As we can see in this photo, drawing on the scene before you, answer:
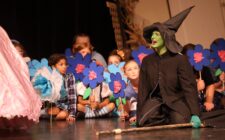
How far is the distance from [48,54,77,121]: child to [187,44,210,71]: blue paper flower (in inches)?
44.5

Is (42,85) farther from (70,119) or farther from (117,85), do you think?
(117,85)

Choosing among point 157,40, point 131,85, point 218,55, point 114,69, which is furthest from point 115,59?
point 157,40

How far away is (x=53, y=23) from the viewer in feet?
19.6

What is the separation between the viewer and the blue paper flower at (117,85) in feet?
12.7

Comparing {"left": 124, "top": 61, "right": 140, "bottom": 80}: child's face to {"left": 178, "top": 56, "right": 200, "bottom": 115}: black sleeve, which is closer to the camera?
{"left": 178, "top": 56, "right": 200, "bottom": 115}: black sleeve

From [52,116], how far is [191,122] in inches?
69.7

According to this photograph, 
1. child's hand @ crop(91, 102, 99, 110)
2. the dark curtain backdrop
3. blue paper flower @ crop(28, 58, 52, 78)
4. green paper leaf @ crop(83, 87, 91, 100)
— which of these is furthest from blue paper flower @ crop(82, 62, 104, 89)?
the dark curtain backdrop

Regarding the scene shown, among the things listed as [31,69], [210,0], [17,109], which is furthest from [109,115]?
[210,0]

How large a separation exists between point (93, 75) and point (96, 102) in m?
0.29

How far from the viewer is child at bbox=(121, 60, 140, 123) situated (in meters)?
3.98

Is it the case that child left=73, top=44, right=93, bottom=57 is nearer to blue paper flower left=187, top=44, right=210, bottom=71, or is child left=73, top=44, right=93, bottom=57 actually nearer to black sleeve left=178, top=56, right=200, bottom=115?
blue paper flower left=187, top=44, right=210, bottom=71

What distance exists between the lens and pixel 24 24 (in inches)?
230

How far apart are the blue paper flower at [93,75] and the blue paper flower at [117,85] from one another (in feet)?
0.88

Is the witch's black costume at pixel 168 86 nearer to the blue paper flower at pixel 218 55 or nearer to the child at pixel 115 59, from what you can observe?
the blue paper flower at pixel 218 55
